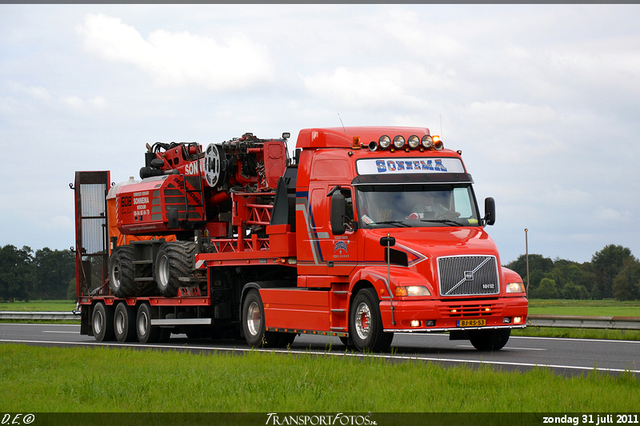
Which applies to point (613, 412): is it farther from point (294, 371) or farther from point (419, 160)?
point (419, 160)

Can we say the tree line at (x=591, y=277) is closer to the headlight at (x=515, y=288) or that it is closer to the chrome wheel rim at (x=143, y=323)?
the chrome wheel rim at (x=143, y=323)

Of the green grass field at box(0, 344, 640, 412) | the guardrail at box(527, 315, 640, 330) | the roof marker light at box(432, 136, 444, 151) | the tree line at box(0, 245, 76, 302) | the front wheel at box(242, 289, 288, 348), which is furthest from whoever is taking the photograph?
the tree line at box(0, 245, 76, 302)

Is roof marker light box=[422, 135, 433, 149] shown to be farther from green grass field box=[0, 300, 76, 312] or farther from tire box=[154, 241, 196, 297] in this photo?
green grass field box=[0, 300, 76, 312]

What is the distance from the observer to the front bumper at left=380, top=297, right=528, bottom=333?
49.4 feet

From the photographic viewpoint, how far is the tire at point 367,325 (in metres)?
15.5

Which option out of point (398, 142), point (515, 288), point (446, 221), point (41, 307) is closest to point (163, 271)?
point (398, 142)

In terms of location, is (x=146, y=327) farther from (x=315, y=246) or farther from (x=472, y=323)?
(x=472, y=323)

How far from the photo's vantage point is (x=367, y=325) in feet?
52.0

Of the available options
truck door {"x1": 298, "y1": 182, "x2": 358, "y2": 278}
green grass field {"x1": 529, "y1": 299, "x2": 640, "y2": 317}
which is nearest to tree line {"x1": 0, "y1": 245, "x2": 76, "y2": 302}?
green grass field {"x1": 529, "y1": 299, "x2": 640, "y2": 317}

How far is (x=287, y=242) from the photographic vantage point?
17875mm

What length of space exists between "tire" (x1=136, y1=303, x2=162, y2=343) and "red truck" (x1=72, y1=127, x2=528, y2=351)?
1.7 inches

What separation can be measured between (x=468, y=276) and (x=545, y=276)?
305ft

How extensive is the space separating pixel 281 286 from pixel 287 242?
43.7 inches

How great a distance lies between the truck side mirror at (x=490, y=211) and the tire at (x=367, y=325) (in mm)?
2690
